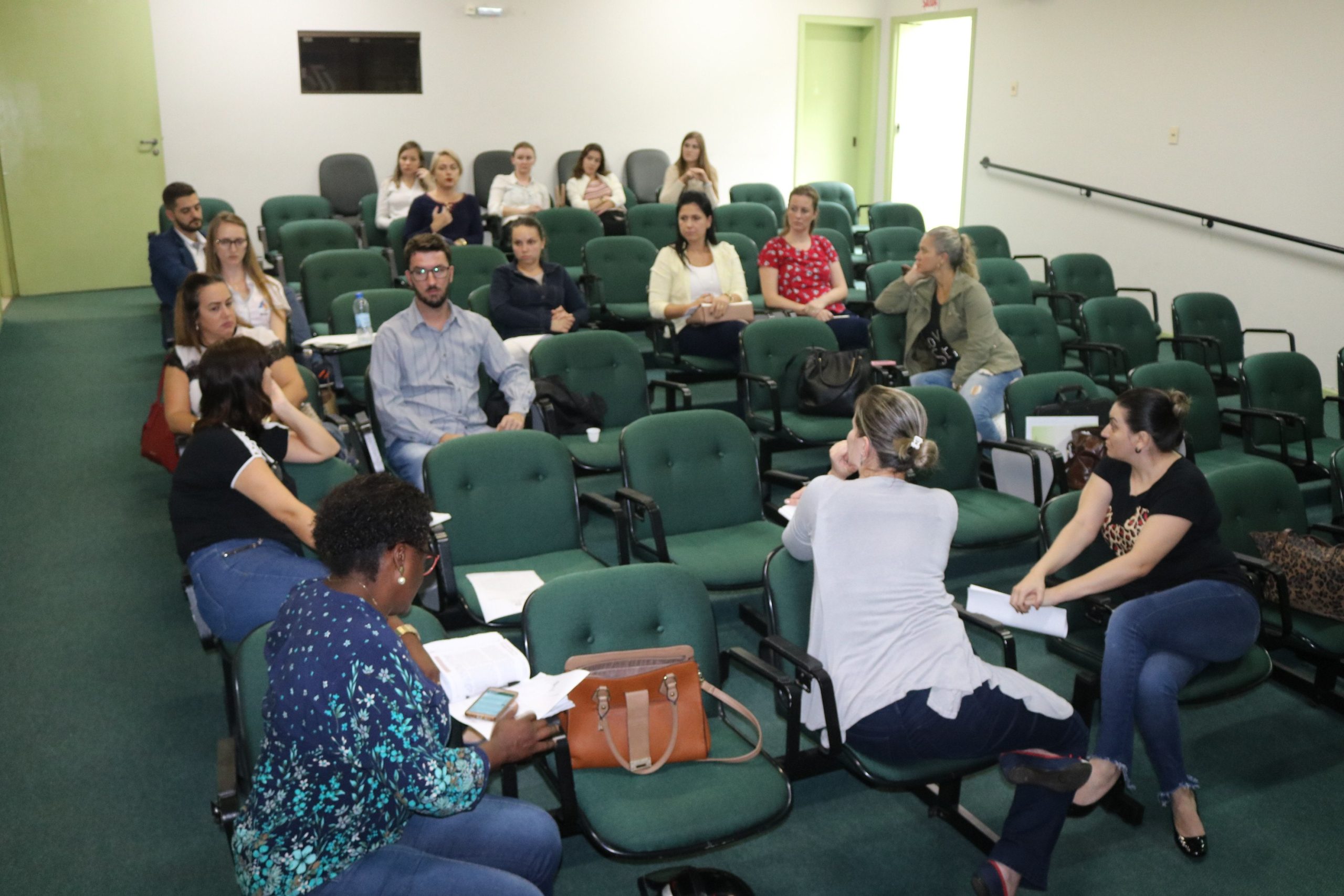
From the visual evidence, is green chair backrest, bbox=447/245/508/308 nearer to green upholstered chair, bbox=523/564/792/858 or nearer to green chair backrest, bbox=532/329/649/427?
green chair backrest, bbox=532/329/649/427

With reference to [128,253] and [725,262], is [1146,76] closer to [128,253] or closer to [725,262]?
[725,262]

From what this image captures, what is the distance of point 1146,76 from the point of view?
862cm

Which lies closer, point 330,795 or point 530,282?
point 330,795

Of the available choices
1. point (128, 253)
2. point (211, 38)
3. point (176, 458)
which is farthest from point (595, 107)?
point (176, 458)

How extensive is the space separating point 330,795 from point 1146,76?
8714mm

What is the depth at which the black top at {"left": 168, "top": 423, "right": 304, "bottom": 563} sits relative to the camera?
10.1 feet

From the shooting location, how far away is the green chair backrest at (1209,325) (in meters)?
6.58

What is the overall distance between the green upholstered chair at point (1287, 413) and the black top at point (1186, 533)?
2.25m

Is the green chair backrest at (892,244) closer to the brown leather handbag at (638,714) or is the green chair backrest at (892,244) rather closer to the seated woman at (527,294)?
the seated woman at (527,294)

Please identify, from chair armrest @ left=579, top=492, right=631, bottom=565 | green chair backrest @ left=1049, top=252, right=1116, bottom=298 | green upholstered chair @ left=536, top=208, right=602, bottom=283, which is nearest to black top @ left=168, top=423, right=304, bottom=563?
chair armrest @ left=579, top=492, right=631, bottom=565

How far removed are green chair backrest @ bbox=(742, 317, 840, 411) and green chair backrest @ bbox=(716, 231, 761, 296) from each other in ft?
6.25

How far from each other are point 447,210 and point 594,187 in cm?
198

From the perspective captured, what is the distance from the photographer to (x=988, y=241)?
8289mm

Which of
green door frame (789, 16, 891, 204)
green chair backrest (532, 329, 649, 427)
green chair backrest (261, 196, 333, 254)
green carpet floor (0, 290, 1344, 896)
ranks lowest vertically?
green carpet floor (0, 290, 1344, 896)
